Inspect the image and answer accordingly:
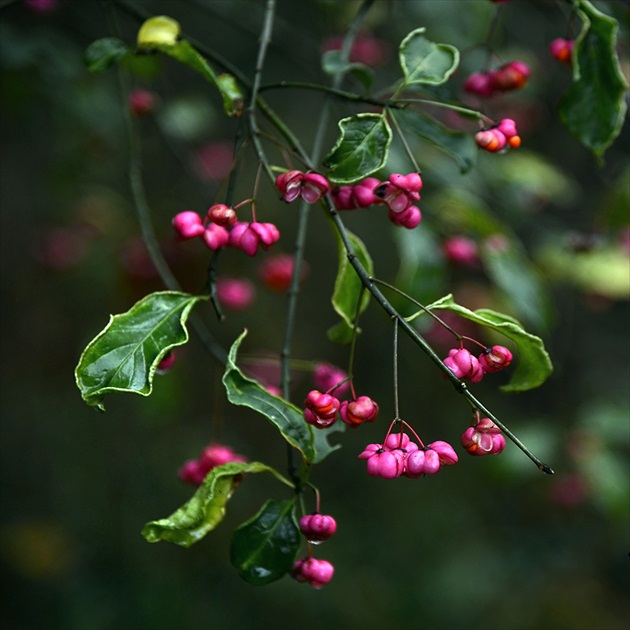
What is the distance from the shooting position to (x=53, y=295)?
12.3 feet

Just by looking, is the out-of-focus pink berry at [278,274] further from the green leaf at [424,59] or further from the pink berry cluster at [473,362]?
the pink berry cluster at [473,362]

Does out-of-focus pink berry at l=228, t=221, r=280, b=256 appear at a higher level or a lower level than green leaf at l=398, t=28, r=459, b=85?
lower

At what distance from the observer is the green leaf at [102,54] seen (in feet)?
4.10

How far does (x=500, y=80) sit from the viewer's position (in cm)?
139

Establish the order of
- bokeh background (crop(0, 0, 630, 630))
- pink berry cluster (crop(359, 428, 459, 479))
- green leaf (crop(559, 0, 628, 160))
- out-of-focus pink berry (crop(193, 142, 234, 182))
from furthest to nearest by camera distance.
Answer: out-of-focus pink berry (crop(193, 142, 234, 182)) → bokeh background (crop(0, 0, 630, 630)) → green leaf (crop(559, 0, 628, 160)) → pink berry cluster (crop(359, 428, 459, 479))

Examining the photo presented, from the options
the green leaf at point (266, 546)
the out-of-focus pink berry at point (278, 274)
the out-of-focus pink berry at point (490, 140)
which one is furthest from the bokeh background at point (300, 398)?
the green leaf at point (266, 546)

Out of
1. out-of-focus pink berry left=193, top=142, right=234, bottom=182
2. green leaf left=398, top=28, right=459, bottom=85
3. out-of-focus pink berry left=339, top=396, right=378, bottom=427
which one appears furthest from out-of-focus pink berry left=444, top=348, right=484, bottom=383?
out-of-focus pink berry left=193, top=142, right=234, bottom=182

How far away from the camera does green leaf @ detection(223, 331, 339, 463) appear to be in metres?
0.97

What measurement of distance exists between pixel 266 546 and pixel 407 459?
25 centimetres

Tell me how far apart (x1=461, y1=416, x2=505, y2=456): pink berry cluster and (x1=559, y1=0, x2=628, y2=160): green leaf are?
60 cm

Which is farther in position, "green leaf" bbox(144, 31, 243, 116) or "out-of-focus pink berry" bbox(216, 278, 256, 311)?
"out-of-focus pink berry" bbox(216, 278, 256, 311)

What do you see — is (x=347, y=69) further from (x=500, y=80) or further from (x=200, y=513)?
(x=200, y=513)

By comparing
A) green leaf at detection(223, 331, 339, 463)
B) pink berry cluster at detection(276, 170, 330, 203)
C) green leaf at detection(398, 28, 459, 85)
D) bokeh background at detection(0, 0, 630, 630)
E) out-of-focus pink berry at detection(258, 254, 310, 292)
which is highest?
green leaf at detection(398, 28, 459, 85)

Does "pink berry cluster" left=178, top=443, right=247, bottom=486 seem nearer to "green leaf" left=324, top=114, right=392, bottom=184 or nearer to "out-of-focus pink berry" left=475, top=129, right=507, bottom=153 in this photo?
"green leaf" left=324, top=114, right=392, bottom=184
